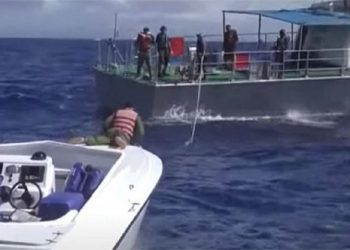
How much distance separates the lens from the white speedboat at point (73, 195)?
884 centimetres

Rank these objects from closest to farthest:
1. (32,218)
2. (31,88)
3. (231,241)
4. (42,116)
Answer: (32,218)
(231,241)
(42,116)
(31,88)

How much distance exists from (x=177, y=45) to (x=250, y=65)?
8.02ft

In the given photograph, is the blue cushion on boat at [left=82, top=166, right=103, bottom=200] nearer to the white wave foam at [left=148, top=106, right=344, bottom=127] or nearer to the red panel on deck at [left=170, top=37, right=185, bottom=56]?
the white wave foam at [left=148, top=106, right=344, bottom=127]

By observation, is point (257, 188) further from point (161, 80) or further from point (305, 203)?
point (161, 80)

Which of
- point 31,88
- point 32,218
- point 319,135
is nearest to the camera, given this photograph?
→ point 32,218

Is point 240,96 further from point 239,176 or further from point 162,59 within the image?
point 239,176

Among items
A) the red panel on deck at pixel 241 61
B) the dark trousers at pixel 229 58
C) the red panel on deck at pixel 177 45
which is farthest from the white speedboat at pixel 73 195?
the red panel on deck at pixel 177 45

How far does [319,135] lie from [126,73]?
5996 millimetres

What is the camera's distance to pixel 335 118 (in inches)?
1098

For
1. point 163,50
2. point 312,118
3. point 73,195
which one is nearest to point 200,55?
point 163,50

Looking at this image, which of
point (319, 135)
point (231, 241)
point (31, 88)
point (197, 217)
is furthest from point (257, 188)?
point (31, 88)

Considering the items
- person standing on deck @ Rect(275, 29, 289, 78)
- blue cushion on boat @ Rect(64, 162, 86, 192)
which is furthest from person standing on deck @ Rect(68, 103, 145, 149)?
person standing on deck @ Rect(275, 29, 289, 78)

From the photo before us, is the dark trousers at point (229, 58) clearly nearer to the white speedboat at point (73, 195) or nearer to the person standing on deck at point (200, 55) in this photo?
the person standing on deck at point (200, 55)

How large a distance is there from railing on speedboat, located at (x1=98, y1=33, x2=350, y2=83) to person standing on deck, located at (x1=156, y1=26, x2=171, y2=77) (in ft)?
0.44
